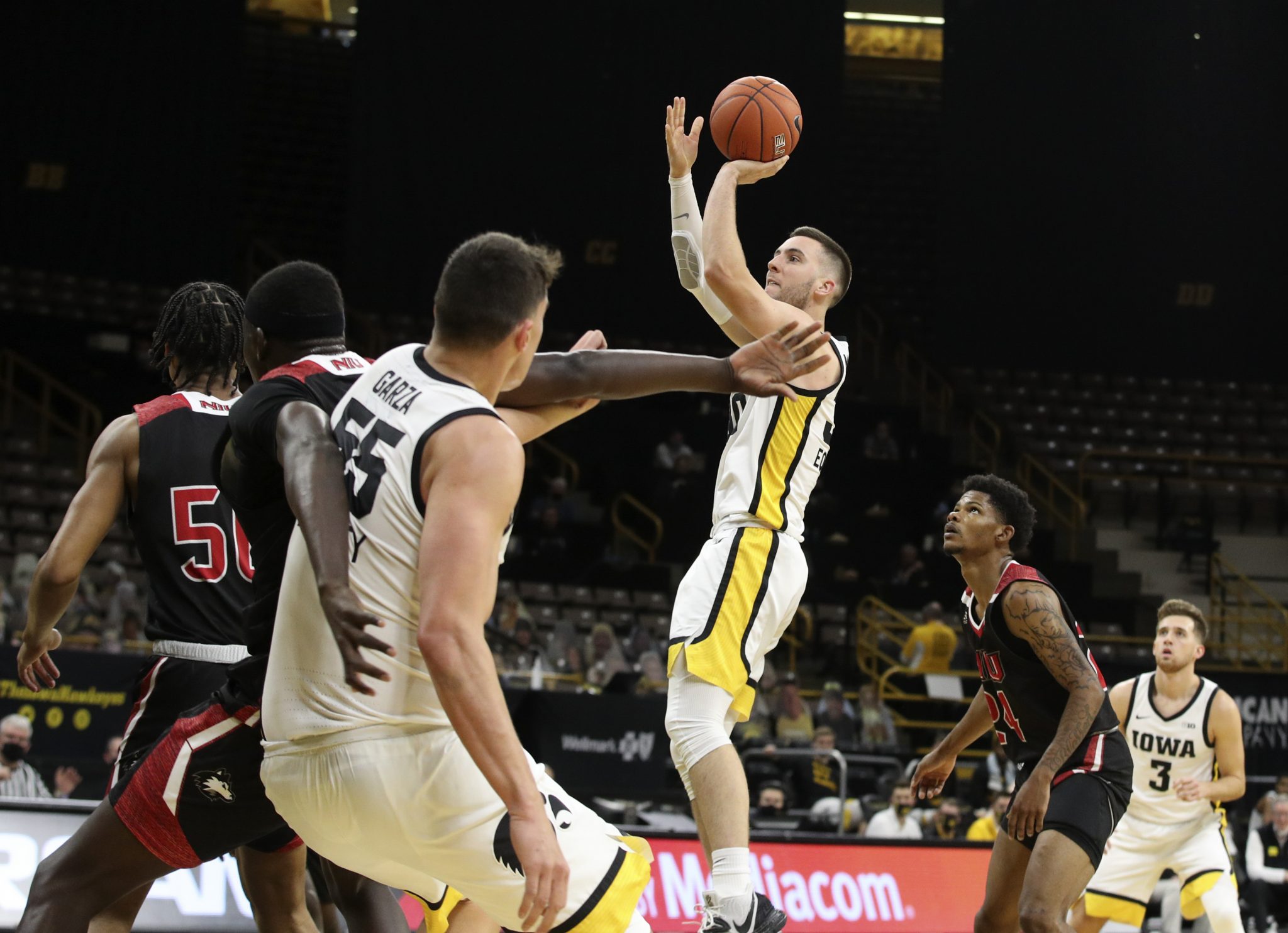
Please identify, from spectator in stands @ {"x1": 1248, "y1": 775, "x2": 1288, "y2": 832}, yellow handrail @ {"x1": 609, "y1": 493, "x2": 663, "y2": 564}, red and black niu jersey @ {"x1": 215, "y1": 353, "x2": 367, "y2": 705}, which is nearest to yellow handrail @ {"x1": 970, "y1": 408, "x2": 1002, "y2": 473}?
yellow handrail @ {"x1": 609, "y1": 493, "x2": 663, "y2": 564}

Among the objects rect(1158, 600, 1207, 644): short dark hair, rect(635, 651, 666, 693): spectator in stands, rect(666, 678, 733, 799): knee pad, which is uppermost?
rect(666, 678, 733, 799): knee pad

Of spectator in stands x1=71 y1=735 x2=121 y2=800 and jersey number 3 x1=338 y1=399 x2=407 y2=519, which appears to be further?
spectator in stands x1=71 y1=735 x2=121 y2=800

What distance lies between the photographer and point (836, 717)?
571 inches

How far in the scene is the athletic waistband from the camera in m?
4.46

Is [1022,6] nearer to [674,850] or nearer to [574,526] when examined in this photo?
[574,526]

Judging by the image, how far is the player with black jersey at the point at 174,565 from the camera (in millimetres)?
4398

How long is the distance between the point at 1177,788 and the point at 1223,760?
29 cm

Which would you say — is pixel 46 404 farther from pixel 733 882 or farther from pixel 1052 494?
pixel 733 882

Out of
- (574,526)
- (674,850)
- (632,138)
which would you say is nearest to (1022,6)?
(632,138)

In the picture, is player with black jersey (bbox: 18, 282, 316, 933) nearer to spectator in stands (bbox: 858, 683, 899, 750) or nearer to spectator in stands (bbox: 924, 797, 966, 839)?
spectator in stands (bbox: 924, 797, 966, 839)

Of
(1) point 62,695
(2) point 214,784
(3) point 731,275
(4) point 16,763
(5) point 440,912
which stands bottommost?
(4) point 16,763

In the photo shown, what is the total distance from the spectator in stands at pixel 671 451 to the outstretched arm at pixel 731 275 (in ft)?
47.8

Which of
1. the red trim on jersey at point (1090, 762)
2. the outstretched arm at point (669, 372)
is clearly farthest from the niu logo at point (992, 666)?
the outstretched arm at point (669, 372)

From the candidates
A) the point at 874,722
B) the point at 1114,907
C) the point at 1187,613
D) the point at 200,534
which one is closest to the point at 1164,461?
the point at 874,722
